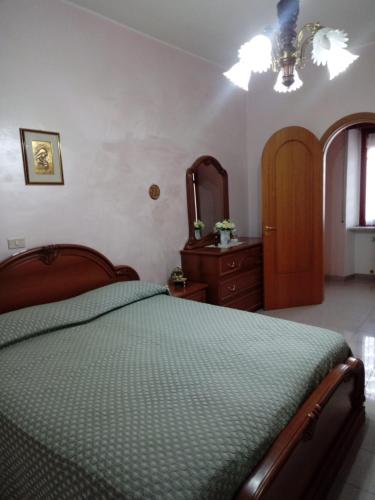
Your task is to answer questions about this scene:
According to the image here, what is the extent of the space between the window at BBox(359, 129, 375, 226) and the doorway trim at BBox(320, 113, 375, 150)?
1.49 metres

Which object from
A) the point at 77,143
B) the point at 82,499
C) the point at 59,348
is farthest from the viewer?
the point at 77,143

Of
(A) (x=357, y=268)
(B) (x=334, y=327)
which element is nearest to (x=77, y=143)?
(B) (x=334, y=327)

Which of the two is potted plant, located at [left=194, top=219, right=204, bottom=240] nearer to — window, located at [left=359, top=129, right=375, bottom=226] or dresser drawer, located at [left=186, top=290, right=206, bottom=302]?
dresser drawer, located at [left=186, top=290, right=206, bottom=302]

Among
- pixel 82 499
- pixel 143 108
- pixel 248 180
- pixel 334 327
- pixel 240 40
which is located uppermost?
pixel 240 40

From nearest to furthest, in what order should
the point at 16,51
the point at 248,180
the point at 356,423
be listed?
the point at 356,423 → the point at 16,51 → the point at 248,180

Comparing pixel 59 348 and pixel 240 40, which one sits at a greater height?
pixel 240 40

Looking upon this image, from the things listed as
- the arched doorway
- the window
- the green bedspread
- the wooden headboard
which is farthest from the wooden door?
the green bedspread

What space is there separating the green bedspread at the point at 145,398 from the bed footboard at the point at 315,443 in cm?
4

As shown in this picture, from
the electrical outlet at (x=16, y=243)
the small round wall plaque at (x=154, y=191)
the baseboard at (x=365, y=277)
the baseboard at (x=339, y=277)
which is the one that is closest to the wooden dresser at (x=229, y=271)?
the small round wall plaque at (x=154, y=191)

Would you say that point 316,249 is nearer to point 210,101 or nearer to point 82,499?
point 210,101

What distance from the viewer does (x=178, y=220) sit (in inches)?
132

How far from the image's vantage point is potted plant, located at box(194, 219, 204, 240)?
351 cm

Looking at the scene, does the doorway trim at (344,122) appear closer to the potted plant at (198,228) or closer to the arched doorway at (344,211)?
the arched doorway at (344,211)

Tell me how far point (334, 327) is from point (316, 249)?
92 cm
